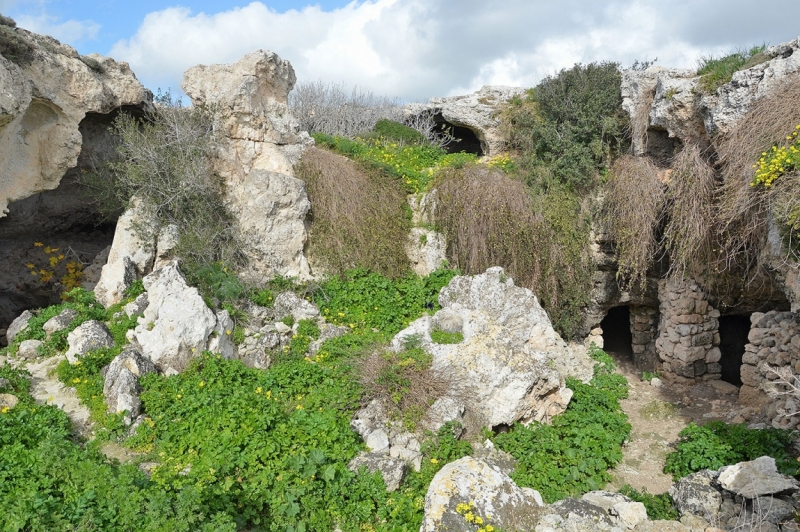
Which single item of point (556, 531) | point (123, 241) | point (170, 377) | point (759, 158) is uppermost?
point (759, 158)

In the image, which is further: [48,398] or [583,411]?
[583,411]

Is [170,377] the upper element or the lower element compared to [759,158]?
lower

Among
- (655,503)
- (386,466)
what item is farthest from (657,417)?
(386,466)

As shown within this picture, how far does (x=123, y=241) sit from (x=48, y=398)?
306cm

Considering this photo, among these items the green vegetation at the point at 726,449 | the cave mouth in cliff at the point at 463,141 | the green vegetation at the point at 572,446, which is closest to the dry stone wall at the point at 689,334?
the green vegetation at the point at 572,446

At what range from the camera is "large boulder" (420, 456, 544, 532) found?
4777mm

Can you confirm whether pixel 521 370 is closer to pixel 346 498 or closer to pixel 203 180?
pixel 346 498

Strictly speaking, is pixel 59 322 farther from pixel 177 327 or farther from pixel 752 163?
pixel 752 163

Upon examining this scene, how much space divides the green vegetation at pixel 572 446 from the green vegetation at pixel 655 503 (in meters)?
0.29

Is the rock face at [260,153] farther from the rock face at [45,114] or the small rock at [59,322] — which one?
the small rock at [59,322]

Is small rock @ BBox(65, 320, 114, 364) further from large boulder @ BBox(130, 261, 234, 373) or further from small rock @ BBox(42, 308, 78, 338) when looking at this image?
small rock @ BBox(42, 308, 78, 338)

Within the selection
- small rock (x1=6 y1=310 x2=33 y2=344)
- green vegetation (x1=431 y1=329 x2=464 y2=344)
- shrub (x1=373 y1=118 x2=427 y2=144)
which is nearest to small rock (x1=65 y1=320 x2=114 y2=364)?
small rock (x1=6 y1=310 x2=33 y2=344)

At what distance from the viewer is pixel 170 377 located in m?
6.72

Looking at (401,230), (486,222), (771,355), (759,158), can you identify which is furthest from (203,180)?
(771,355)
